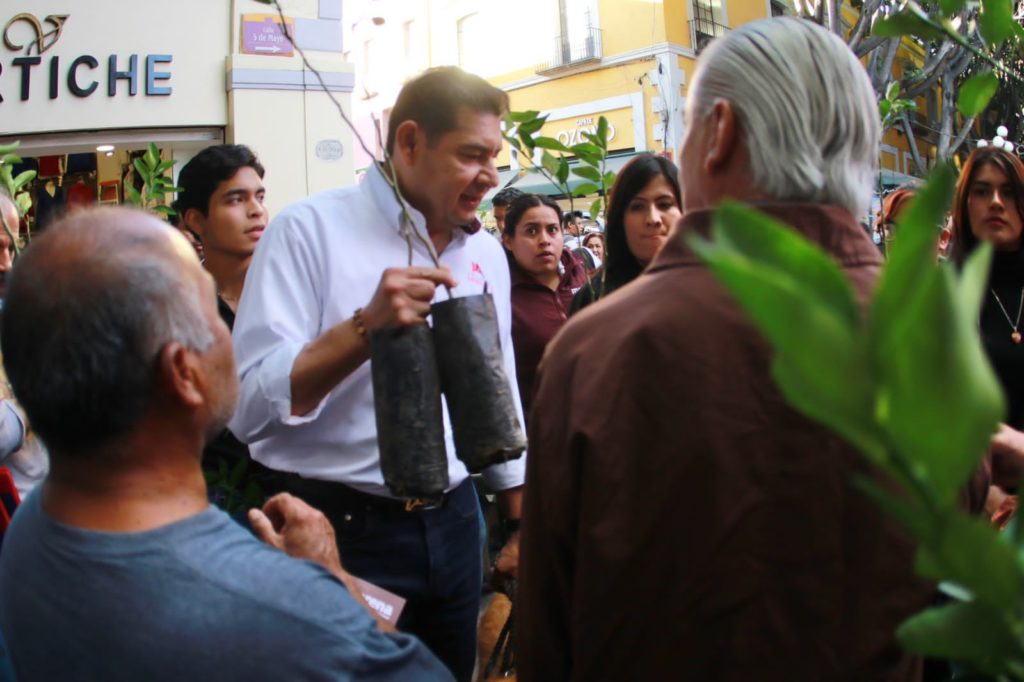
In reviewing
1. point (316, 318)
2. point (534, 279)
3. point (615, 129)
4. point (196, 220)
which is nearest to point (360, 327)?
point (316, 318)

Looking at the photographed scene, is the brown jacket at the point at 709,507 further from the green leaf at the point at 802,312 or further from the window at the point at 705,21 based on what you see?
the window at the point at 705,21

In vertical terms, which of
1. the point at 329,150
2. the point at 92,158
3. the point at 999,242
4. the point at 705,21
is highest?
the point at 705,21

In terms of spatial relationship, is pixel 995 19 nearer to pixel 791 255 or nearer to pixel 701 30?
pixel 791 255

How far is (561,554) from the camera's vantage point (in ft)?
4.27

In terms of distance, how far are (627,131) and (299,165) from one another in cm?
1311

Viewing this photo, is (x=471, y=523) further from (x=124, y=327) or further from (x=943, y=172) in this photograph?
(x=943, y=172)

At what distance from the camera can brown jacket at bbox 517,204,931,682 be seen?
113cm

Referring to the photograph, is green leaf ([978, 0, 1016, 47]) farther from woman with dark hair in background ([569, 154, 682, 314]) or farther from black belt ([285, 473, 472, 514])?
woman with dark hair in background ([569, 154, 682, 314])

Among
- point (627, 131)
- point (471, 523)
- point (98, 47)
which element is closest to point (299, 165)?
point (98, 47)

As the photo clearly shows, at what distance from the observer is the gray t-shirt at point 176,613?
110 cm

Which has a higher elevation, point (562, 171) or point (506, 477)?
point (562, 171)

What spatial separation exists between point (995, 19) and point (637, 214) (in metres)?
2.29

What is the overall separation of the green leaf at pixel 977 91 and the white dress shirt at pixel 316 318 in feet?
3.72

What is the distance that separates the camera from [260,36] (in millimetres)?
8555
